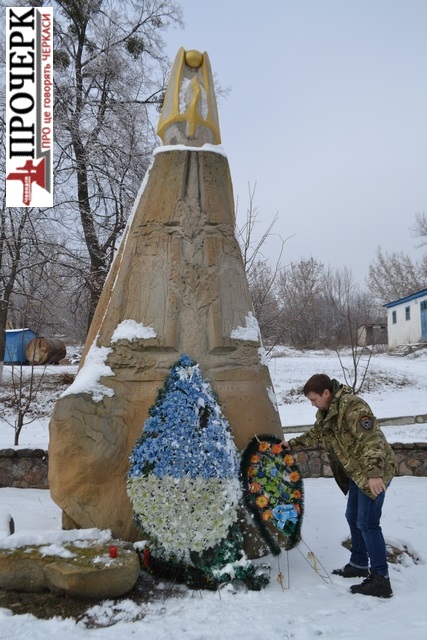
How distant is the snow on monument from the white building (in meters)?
22.3

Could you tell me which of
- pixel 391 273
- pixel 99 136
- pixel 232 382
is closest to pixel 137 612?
pixel 232 382

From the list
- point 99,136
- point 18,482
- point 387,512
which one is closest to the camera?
point 387,512

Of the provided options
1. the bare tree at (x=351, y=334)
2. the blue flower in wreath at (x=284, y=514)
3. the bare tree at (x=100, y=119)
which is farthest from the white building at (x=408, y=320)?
the blue flower in wreath at (x=284, y=514)

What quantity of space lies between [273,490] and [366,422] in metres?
0.89

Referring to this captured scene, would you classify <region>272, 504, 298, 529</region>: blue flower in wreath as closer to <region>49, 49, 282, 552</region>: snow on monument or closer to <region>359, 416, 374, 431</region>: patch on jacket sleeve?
<region>49, 49, 282, 552</region>: snow on monument

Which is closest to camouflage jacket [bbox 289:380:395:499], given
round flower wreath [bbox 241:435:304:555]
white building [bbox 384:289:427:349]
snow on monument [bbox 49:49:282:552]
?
round flower wreath [bbox 241:435:304:555]

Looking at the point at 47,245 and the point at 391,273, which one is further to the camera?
the point at 391,273

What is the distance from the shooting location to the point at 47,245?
511 inches

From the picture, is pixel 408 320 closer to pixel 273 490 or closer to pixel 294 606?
pixel 273 490

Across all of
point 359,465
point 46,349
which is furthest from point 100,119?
point 359,465

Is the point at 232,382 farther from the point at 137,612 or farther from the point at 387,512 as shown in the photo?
the point at 387,512

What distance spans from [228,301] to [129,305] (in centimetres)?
83

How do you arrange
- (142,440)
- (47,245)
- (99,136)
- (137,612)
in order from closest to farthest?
(137,612), (142,440), (47,245), (99,136)

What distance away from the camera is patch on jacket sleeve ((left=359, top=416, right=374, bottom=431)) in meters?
3.47
